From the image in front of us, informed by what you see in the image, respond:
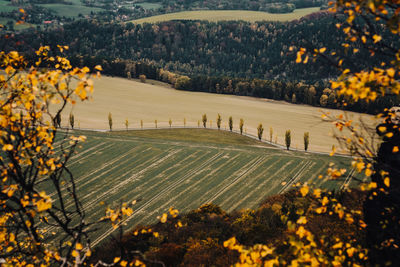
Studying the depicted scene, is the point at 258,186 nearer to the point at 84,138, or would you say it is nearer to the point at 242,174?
the point at 242,174

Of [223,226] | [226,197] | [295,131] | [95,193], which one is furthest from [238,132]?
[223,226]

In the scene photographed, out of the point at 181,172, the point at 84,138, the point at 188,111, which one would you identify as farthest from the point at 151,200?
the point at 188,111

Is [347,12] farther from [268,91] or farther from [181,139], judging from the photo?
[268,91]

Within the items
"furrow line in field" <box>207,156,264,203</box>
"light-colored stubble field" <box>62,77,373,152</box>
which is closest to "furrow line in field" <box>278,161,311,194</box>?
"furrow line in field" <box>207,156,264,203</box>

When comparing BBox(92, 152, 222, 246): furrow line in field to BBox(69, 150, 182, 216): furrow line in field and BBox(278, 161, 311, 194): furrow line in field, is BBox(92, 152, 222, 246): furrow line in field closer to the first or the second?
BBox(69, 150, 182, 216): furrow line in field

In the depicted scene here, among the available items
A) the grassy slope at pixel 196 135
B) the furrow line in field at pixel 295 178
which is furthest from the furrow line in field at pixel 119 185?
the furrow line in field at pixel 295 178

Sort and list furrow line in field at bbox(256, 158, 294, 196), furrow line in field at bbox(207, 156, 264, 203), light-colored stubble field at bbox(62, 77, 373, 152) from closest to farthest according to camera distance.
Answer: furrow line in field at bbox(207, 156, 264, 203) < furrow line in field at bbox(256, 158, 294, 196) < light-colored stubble field at bbox(62, 77, 373, 152)

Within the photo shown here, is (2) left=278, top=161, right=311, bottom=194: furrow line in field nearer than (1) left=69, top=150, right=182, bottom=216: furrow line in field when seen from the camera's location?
No

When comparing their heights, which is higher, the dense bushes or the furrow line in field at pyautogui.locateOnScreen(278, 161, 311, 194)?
the dense bushes
